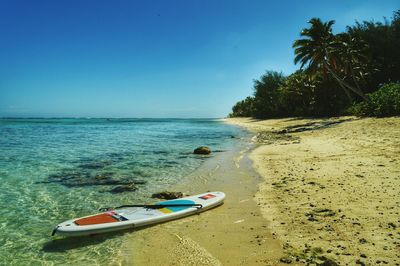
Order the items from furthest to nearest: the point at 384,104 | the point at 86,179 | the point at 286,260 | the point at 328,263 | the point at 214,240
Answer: the point at 384,104 < the point at 86,179 < the point at 214,240 < the point at 286,260 < the point at 328,263

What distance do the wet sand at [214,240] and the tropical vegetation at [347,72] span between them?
75.9ft

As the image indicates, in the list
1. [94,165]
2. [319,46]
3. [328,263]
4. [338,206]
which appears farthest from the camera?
[319,46]

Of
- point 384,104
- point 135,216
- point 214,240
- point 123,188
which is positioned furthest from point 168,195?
point 384,104

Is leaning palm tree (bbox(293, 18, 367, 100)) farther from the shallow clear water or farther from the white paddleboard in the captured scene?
the white paddleboard

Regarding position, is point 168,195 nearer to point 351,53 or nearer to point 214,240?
point 214,240

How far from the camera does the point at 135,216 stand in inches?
251

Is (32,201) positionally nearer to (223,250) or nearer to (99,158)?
(223,250)

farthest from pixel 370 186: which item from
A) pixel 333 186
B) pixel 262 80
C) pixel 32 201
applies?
pixel 262 80

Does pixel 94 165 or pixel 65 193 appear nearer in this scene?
pixel 65 193

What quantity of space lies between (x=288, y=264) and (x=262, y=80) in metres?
67.5

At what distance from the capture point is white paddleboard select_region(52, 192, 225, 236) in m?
5.64

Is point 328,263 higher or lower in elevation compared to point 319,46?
lower

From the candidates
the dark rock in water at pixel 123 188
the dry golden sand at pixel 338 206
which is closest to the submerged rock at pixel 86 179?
the dark rock in water at pixel 123 188

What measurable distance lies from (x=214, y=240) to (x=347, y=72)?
3936 centimetres
